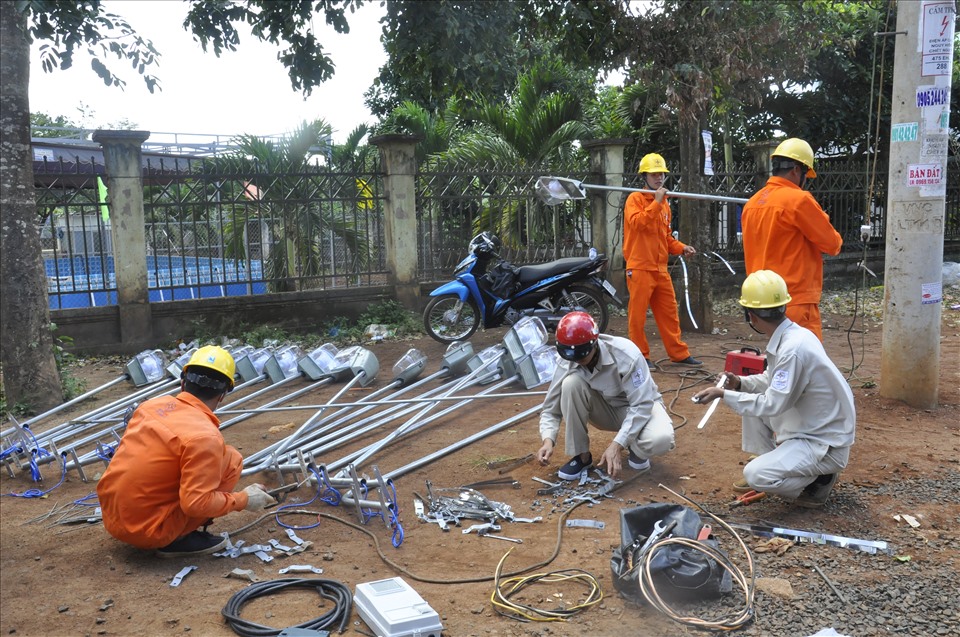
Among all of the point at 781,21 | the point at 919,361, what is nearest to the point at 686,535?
the point at 919,361

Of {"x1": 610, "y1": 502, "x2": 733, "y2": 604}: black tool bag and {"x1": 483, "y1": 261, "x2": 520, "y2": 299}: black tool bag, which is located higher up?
{"x1": 483, "y1": 261, "x2": 520, "y2": 299}: black tool bag

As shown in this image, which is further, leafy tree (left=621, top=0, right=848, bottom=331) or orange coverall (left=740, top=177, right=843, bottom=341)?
leafy tree (left=621, top=0, right=848, bottom=331)

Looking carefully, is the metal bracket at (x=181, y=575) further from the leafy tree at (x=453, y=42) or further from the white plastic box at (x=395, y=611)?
the leafy tree at (x=453, y=42)

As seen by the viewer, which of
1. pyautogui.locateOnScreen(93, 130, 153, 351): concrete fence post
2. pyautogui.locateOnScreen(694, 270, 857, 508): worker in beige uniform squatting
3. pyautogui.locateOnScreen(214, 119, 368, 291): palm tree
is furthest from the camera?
pyautogui.locateOnScreen(214, 119, 368, 291): palm tree

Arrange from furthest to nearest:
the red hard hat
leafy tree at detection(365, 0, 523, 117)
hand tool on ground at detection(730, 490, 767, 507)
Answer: leafy tree at detection(365, 0, 523, 117), the red hard hat, hand tool on ground at detection(730, 490, 767, 507)

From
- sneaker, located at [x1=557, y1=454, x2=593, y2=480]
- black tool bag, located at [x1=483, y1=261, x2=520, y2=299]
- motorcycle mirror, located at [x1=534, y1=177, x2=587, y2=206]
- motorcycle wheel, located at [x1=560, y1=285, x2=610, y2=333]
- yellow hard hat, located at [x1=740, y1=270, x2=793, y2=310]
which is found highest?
motorcycle mirror, located at [x1=534, y1=177, x2=587, y2=206]

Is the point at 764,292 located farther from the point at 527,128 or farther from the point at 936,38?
the point at 527,128

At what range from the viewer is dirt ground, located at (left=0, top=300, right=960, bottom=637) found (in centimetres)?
335

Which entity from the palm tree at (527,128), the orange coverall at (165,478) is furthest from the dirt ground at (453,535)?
the palm tree at (527,128)

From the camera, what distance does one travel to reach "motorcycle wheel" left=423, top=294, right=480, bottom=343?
9.19m

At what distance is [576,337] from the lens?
14.9 ft

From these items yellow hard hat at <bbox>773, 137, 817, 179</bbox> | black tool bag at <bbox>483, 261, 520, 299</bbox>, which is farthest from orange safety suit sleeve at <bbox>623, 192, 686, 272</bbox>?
yellow hard hat at <bbox>773, 137, 817, 179</bbox>

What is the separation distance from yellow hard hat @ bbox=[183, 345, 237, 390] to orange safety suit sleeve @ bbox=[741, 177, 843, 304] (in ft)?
12.0

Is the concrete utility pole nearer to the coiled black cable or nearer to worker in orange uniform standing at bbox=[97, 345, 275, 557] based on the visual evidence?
the coiled black cable
